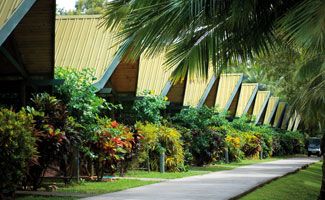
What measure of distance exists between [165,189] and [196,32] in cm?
439

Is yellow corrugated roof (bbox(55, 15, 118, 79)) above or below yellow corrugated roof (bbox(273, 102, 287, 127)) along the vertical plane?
below

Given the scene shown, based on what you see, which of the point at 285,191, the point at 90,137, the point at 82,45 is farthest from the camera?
the point at 82,45

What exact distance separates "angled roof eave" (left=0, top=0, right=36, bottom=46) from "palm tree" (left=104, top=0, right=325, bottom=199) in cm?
217

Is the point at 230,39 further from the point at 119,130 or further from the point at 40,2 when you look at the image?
the point at 119,130

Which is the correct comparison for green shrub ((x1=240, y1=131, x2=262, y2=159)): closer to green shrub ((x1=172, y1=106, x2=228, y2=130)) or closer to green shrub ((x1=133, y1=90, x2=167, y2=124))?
green shrub ((x1=172, y1=106, x2=228, y2=130))

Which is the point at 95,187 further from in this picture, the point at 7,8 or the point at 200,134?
the point at 200,134

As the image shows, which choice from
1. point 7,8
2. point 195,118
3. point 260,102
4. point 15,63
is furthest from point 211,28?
point 260,102

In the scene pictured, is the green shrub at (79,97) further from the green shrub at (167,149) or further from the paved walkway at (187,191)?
the green shrub at (167,149)

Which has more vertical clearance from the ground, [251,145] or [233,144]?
[251,145]

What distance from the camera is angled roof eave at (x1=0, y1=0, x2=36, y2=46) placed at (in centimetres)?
1015

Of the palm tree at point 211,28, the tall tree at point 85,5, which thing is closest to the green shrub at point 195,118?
the palm tree at point 211,28

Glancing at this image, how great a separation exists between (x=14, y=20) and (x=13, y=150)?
8.72 ft

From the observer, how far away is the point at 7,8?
10.7 meters

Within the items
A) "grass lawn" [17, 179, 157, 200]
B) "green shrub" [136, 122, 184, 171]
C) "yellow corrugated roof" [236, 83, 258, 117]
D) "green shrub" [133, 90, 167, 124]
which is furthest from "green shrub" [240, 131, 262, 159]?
"grass lawn" [17, 179, 157, 200]
